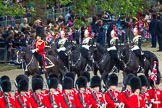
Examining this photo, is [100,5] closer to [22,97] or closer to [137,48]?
[137,48]

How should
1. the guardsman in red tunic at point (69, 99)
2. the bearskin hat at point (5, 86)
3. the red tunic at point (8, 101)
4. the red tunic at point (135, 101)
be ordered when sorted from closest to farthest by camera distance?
the red tunic at point (135, 101) < the red tunic at point (8, 101) < the guardsman in red tunic at point (69, 99) < the bearskin hat at point (5, 86)

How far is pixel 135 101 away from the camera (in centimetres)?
2295

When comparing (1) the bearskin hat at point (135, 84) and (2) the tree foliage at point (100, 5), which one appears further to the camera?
(2) the tree foliage at point (100, 5)

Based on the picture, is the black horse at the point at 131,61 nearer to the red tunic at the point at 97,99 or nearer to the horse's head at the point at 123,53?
the horse's head at the point at 123,53

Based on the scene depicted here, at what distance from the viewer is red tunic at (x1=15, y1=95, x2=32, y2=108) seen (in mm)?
24062

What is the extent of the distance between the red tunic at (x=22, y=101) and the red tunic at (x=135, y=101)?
9.19 feet

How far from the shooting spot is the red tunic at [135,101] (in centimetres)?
2297

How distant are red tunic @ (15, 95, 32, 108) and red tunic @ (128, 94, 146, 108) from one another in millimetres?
2801

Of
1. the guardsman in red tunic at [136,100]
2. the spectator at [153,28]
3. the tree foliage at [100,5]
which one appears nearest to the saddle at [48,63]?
the tree foliage at [100,5]

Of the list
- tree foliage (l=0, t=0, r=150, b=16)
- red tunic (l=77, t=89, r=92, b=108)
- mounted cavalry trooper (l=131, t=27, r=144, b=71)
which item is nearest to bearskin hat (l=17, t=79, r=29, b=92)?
red tunic (l=77, t=89, r=92, b=108)

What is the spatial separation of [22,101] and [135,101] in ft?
10.1

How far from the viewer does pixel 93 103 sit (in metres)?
24.2

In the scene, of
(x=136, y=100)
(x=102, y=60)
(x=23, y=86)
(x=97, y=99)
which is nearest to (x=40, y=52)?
(x=102, y=60)

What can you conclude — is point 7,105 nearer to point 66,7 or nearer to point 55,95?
point 55,95
